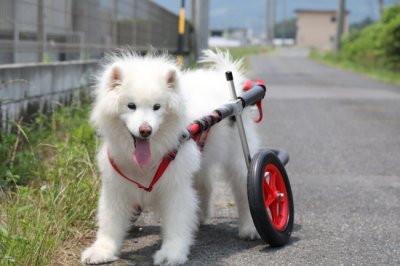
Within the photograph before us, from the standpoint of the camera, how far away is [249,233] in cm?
448

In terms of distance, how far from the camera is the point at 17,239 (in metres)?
3.53

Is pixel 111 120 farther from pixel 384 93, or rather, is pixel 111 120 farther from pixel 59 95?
pixel 384 93

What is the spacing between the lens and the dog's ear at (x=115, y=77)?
362 cm

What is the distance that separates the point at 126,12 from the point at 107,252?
9.43 metres

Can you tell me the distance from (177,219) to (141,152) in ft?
1.82

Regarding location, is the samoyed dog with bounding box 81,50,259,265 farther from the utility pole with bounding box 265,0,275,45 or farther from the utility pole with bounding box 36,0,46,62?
the utility pole with bounding box 265,0,275,45

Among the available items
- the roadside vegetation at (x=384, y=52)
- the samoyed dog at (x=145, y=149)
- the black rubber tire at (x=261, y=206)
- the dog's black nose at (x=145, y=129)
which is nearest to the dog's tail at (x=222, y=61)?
the samoyed dog at (x=145, y=149)

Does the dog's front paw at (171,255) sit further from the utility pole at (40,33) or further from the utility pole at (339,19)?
the utility pole at (339,19)

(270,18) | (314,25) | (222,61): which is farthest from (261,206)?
(314,25)

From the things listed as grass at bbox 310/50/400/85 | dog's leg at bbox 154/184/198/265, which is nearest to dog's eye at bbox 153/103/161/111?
dog's leg at bbox 154/184/198/265

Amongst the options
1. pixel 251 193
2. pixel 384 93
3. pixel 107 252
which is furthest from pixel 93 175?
pixel 384 93

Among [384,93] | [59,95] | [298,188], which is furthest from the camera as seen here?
[384,93]

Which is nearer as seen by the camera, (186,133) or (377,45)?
(186,133)

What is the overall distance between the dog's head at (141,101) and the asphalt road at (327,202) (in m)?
0.87
